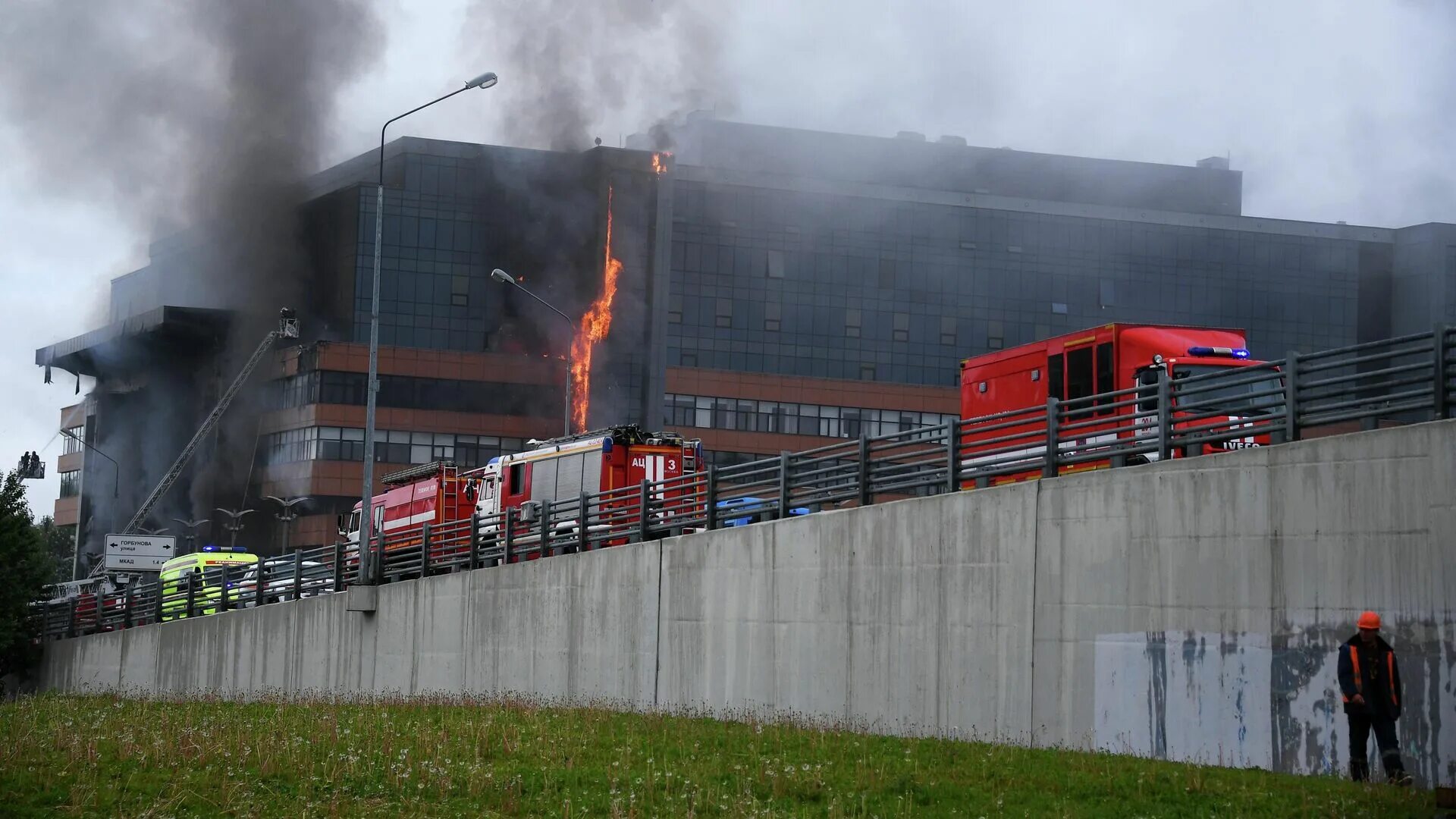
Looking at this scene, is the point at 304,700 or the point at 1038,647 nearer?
the point at 1038,647

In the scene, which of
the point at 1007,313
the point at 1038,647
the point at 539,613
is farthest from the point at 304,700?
the point at 1007,313

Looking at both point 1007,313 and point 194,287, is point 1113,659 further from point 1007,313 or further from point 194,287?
point 194,287

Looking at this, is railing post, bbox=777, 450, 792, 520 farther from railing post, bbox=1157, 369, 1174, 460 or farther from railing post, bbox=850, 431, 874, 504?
railing post, bbox=1157, 369, 1174, 460

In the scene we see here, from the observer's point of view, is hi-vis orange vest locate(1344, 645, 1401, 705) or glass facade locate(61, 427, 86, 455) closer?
hi-vis orange vest locate(1344, 645, 1401, 705)

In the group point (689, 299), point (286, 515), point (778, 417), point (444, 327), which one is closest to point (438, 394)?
point (444, 327)

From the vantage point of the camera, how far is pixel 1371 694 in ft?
41.0

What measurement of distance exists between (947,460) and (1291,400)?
4.72 meters

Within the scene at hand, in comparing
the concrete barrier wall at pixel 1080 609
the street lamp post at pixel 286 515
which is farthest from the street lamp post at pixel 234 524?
the concrete barrier wall at pixel 1080 609

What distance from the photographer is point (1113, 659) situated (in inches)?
611

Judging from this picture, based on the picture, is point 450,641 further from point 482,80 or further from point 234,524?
point 234,524

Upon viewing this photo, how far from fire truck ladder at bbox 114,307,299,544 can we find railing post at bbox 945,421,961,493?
6597 centimetres

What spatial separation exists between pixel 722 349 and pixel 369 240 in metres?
18.6

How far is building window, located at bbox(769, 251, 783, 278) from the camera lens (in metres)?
86.6

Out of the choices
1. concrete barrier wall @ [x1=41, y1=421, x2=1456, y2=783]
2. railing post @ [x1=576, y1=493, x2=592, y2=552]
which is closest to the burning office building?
railing post @ [x1=576, y1=493, x2=592, y2=552]
